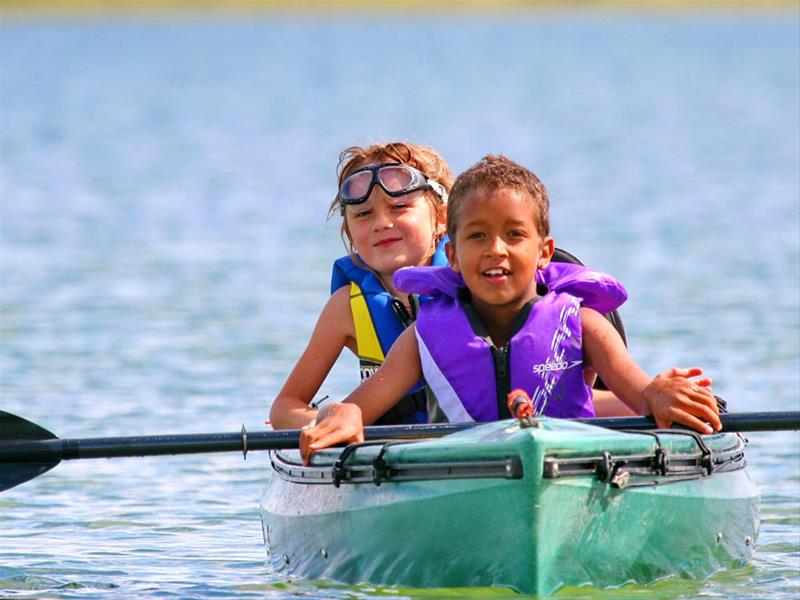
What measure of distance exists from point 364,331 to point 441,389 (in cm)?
90

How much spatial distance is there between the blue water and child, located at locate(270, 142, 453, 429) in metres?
0.86

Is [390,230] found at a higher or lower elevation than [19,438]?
higher

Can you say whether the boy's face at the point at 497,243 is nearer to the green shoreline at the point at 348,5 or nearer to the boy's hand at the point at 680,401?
the boy's hand at the point at 680,401

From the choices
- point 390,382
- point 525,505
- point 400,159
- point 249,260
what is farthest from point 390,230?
point 249,260

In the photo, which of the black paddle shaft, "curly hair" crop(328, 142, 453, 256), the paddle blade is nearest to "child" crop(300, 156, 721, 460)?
the black paddle shaft

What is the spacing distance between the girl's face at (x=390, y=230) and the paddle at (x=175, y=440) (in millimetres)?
1194

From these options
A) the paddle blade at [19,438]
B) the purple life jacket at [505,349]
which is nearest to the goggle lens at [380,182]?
the purple life jacket at [505,349]

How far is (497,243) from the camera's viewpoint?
6691mm

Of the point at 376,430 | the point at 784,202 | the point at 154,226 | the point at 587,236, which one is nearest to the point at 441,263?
the point at 376,430

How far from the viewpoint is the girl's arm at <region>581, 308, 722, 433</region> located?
6680 millimetres

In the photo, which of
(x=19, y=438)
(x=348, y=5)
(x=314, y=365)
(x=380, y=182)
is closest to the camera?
(x=19, y=438)

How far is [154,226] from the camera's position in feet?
74.9

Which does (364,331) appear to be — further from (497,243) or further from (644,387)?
(644,387)

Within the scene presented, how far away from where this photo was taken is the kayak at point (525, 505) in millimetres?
6207
